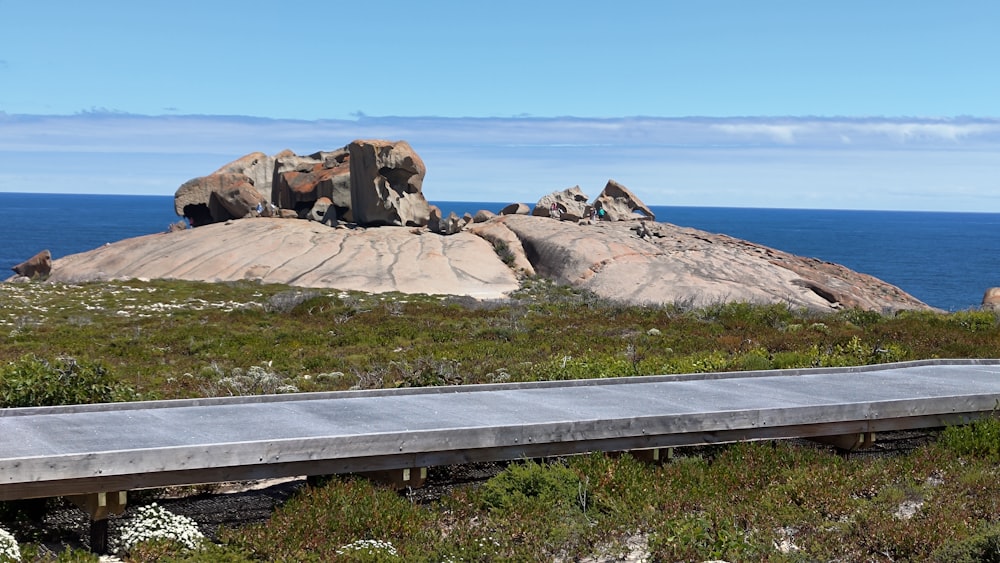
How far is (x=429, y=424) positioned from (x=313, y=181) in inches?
1969

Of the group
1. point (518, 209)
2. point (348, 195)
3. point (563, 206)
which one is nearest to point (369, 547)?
point (348, 195)

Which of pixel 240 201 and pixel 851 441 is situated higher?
pixel 240 201

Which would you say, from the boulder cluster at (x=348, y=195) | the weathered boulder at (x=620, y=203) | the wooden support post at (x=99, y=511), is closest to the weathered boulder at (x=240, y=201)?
the boulder cluster at (x=348, y=195)

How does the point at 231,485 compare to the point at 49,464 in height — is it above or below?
below

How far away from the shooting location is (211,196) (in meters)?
61.1

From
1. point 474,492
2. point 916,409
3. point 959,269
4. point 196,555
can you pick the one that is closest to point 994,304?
point 916,409

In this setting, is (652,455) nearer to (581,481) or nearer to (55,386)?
(581,481)

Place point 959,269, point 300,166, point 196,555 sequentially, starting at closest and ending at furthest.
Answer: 1. point 196,555
2. point 300,166
3. point 959,269

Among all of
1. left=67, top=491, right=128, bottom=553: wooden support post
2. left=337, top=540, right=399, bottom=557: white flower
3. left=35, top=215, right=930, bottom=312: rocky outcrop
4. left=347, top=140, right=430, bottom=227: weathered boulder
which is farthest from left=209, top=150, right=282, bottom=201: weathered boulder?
left=337, top=540, right=399, bottom=557: white flower

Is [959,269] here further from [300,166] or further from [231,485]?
[231,485]

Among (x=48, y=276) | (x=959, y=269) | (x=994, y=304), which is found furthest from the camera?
(x=959, y=269)

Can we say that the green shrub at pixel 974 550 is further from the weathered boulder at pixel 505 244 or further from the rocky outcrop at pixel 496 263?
the weathered boulder at pixel 505 244

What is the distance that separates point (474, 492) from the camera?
38.7 ft

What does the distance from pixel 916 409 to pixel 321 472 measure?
802 centimetres
